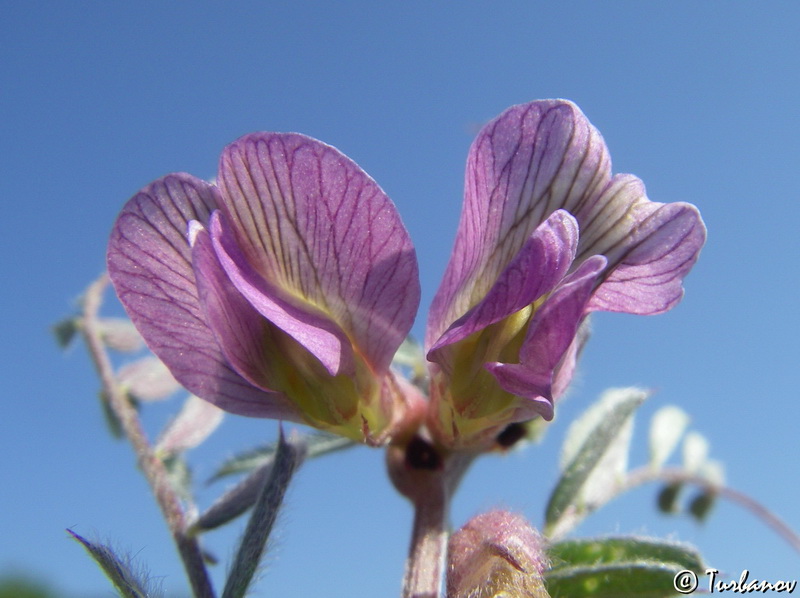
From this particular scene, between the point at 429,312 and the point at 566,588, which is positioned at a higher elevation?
the point at 429,312

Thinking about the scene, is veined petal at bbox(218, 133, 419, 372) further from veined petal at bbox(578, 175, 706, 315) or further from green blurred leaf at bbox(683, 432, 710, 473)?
green blurred leaf at bbox(683, 432, 710, 473)

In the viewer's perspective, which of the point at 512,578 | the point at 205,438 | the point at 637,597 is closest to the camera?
the point at 512,578

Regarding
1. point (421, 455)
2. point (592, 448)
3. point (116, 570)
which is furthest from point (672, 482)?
point (116, 570)

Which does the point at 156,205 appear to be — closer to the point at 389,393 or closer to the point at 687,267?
the point at 389,393

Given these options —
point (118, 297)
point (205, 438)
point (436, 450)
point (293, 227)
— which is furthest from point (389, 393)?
point (205, 438)

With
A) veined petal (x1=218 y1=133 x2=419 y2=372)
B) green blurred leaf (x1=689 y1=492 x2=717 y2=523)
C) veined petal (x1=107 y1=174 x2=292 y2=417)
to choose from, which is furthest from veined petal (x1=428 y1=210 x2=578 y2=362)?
green blurred leaf (x1=689 y1=492 x2=717 y2=523)

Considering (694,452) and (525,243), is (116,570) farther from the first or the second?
(694,452)

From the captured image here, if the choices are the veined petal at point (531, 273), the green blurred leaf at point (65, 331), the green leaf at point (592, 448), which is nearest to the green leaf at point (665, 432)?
the green leaf at point (592, 448)
